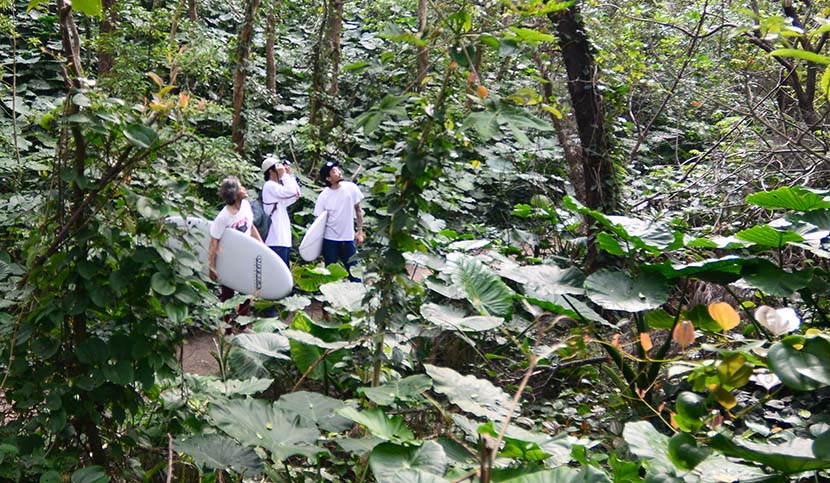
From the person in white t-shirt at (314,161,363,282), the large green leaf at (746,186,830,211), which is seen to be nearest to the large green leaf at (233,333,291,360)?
the large green leaf at (746,186,830,211)

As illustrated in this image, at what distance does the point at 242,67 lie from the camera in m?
10.0

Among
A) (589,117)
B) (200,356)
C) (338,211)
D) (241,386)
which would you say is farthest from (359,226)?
(241,386)

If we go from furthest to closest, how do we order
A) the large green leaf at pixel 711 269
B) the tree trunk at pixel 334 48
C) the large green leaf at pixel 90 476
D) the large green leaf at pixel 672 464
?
the tree trunk at pixel 334 48
the large green leaf at pixel 711 269
the large green leaf at pixel 90 476
the large green leaf at pixel 672 464

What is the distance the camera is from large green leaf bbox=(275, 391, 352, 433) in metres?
2.60

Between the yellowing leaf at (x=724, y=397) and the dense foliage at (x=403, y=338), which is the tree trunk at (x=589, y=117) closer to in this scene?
the dense foliage at (x=403, y=338)

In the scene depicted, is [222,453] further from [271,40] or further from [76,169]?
[271,40]

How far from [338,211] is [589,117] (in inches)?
107

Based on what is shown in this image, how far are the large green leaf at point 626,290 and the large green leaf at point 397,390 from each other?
3.52 ft

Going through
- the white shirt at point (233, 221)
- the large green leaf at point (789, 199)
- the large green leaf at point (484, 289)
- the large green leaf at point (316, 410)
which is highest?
the large green leaf at point (789, 199)

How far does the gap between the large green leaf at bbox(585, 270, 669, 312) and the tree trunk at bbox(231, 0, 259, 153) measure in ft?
23.6

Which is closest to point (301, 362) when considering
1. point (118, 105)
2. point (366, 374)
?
point (366, 374)

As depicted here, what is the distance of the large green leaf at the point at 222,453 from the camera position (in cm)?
253

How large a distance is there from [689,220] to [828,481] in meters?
4.05

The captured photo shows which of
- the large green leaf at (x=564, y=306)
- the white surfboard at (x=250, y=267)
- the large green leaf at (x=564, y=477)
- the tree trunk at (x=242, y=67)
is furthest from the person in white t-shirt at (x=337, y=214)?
the large green leaf at (x=564, y=477)
